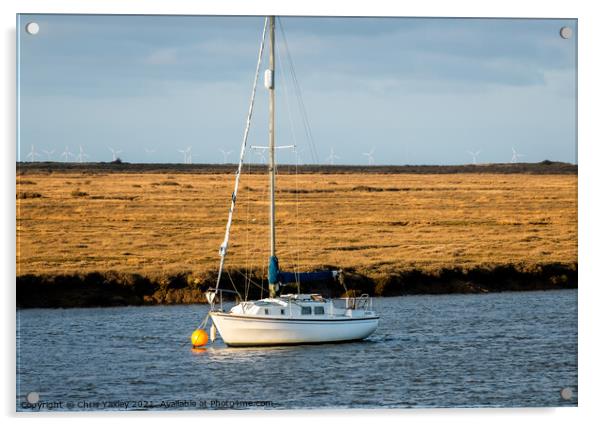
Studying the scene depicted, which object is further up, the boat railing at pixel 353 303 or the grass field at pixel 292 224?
the grass field at pixel 292 224

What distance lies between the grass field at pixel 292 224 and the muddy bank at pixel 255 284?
0.49m

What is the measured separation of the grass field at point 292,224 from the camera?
34656 mm

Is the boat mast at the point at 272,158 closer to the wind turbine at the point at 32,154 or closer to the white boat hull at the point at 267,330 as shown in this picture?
the white boat hull at the point at 267,330

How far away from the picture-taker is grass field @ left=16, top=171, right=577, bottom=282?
34.7 meters

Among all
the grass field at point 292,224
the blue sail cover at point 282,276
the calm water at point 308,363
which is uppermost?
the grass field at point 292,224

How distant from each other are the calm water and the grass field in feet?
7.48

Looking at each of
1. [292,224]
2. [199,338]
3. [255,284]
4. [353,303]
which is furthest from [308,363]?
[292,224]

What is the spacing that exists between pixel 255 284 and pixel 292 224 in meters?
13.4

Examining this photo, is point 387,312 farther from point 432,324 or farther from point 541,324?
point 541,324

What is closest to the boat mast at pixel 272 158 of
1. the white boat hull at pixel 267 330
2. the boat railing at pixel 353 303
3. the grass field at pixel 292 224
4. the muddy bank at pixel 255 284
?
the white boat hull at pixel 267 330

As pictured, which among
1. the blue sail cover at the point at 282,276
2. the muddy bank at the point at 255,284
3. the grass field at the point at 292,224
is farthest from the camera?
the grass field at the point at 292,224

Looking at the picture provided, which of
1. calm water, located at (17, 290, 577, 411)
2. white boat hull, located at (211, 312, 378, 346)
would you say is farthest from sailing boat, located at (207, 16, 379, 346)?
calm water, located at (17, 290, 577, 411)

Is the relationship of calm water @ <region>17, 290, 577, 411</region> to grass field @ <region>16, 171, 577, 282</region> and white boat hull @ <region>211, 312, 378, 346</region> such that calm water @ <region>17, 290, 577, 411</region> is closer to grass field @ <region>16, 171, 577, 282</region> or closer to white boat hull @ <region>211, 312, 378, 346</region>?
white boat hull @ <region>211, 312, 378, 346</region>
